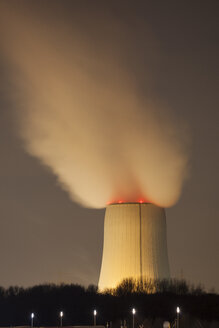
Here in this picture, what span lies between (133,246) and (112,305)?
3.05 m

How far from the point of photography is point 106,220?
43875 millimetres

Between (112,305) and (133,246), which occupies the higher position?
(133,246)

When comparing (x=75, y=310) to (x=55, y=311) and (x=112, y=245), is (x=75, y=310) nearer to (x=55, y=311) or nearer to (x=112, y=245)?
(x=55, y=311)

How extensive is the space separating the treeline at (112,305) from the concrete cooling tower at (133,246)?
2.88 ft

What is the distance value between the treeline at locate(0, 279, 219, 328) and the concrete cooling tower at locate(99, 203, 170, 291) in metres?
0.88

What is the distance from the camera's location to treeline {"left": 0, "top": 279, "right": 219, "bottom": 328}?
138 feet

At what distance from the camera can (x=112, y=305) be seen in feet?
145

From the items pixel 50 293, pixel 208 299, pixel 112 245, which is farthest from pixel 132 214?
pixel 50 293

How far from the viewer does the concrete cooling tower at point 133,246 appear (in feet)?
139

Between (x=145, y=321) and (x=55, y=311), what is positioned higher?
(x=55, y=311)

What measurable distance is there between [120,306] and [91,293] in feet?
12.4

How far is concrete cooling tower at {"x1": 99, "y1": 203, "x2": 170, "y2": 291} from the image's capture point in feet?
139

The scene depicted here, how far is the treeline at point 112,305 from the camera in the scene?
1656 inches

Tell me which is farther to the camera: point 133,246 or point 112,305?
point 112,305
